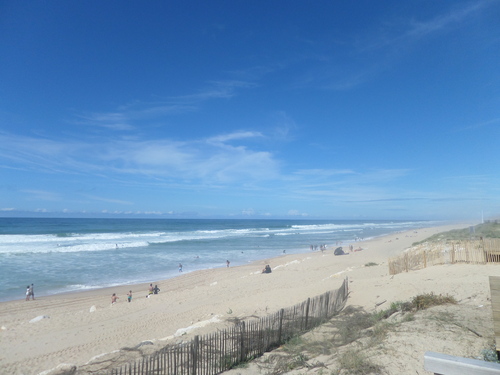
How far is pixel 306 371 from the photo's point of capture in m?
6.25

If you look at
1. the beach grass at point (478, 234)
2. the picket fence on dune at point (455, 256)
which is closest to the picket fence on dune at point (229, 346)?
the picket fence on dune at point (455, 256)

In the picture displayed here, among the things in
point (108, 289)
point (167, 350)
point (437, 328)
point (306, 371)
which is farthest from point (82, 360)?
point (108, 289)

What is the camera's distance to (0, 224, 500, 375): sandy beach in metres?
9.89

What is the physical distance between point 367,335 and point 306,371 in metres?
2.24

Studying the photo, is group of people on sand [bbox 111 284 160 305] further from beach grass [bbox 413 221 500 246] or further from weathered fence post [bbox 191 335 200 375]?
beach grass [bbox 413 221 500 246]

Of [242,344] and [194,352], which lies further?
[242,344]

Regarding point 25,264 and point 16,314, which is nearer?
point 16,314

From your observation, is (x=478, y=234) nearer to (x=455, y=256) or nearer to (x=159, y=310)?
(x=455, y=256)

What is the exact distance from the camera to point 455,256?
1570 cm

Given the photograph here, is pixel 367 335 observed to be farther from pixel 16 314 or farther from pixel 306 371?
pixel 16 314

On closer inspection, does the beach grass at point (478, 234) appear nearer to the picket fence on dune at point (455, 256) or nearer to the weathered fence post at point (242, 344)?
the picket fence on dune at point (455, 256)

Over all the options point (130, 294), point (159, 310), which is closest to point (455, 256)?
point (159, 310)

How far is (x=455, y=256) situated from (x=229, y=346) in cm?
1339

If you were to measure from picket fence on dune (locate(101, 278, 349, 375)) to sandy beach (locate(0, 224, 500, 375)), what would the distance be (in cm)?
284
